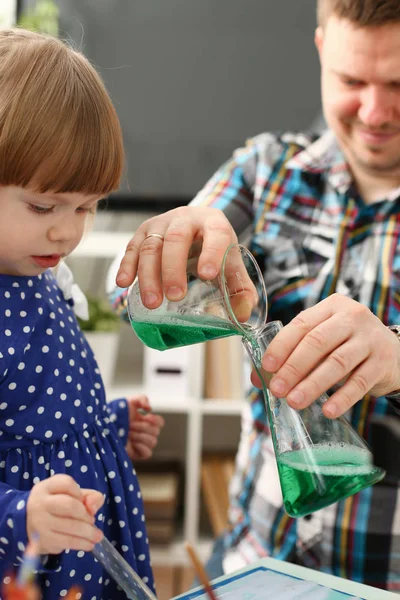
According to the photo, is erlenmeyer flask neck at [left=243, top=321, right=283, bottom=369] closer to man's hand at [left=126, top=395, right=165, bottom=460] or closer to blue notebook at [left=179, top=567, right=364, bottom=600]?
blue notebook at [left=179, top=567, right=364, bottom=600]

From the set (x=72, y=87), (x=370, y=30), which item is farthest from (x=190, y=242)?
(x=370, y=30)

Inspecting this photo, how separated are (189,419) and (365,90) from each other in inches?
58.3

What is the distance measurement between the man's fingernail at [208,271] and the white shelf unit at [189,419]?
1.62 meters

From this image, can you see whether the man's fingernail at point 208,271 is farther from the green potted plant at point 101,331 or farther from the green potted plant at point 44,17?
the green potted plant at point 44,17

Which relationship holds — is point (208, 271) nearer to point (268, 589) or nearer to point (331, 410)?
point (331, 410)

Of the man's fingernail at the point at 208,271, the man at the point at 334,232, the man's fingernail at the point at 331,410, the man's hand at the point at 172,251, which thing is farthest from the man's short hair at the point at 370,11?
the man's fingernail at the point at 331,410

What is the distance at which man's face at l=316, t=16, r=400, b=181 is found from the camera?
1112 millimetres

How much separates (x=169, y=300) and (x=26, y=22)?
5.95ft

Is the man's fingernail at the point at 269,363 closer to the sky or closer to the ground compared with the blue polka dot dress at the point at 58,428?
closer to the sky

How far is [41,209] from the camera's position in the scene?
0.80m

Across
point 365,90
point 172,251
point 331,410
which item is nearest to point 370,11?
point 365,90

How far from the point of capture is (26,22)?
2.34m

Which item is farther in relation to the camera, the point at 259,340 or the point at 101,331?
the point at 101,331

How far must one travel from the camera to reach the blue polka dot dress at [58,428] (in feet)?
2.62
